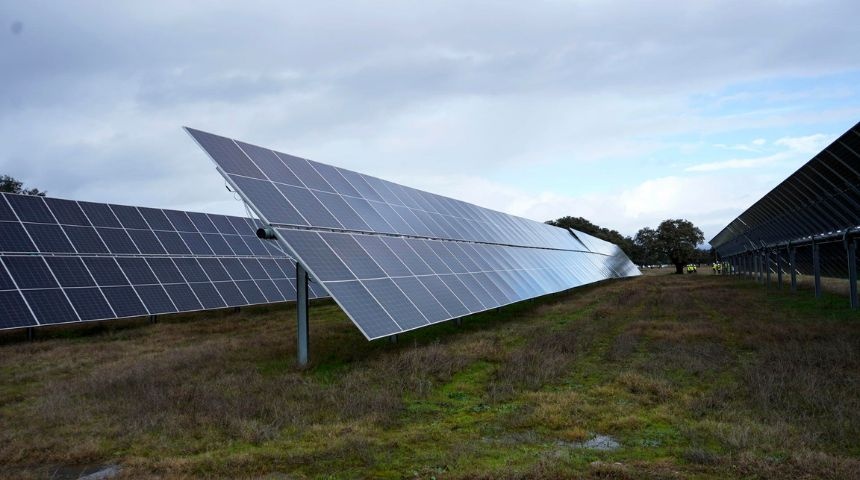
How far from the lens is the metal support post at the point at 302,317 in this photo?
1321cm

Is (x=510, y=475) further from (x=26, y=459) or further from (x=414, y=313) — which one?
(x=414, y=313)

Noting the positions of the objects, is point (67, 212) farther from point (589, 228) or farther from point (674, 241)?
point (589, 228)

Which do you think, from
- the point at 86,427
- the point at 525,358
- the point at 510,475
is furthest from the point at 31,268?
the point at 510,475

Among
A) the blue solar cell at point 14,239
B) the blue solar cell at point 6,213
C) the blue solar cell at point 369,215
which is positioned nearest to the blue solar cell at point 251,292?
the blue solar cell at point 14,239

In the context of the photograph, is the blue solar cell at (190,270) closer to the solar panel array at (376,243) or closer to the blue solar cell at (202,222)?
the blue solar cell at (202,222)

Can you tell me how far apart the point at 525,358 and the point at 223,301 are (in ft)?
56.1

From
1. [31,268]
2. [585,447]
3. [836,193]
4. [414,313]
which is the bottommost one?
[585,447]

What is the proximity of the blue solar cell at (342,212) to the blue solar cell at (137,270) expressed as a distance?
10977 mm

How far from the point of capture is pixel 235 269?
29.6m

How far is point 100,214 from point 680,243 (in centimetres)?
8748

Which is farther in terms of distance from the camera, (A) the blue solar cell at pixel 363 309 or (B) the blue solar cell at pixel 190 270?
(B) the blue solar cell at pixel 190 270

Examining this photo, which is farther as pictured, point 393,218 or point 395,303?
point 393,218

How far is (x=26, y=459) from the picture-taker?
7.50 m

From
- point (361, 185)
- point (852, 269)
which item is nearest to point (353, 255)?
point (361, 185)
